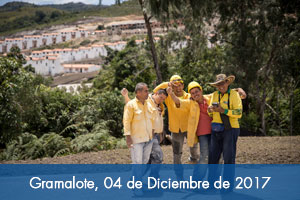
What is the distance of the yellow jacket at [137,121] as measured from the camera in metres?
5.84

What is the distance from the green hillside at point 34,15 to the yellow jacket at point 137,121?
11393 centimetres

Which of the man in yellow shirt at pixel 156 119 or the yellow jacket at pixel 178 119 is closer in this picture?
the man in yellow shirt at pixel 156 119

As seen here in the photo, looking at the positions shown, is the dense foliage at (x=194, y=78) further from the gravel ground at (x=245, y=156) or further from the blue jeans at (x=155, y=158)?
the blue jeans at (x=155, y=158)

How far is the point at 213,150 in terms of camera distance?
5.85m

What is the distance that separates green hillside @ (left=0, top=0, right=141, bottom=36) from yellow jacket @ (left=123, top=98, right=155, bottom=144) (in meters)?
114

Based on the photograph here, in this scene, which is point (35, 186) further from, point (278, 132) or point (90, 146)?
point (278, 132)

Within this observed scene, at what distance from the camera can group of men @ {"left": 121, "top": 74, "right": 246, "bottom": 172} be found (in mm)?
5660

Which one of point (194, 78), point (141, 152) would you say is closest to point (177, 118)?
point (141, 152)

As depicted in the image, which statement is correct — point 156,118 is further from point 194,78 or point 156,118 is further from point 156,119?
point 194,78

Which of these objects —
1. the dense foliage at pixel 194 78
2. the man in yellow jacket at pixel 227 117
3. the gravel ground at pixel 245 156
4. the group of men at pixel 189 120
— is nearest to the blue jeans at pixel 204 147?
the group of men at pixel 189 120

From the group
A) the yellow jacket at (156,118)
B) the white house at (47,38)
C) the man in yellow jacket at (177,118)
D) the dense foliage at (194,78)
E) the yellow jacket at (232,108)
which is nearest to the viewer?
the yellow jacket at (232,108)

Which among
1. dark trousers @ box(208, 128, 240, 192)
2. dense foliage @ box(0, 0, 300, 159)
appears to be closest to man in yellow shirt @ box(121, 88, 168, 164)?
dark trousers @ box(208, 128, 240, 192)

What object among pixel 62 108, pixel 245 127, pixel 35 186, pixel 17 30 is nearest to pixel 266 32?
pixel 245 127

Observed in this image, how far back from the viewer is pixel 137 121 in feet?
19.3
